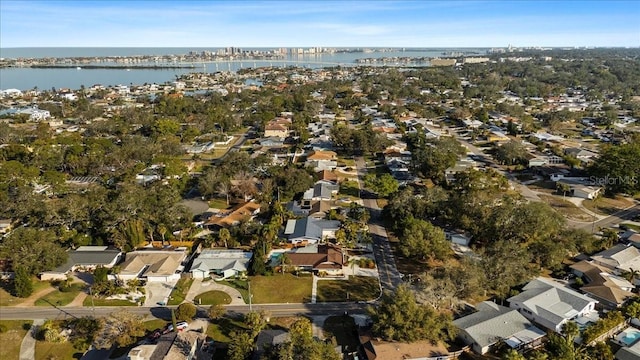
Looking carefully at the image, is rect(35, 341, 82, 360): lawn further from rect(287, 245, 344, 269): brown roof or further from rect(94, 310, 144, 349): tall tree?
rect(287, 245, 344, 269): brown roof

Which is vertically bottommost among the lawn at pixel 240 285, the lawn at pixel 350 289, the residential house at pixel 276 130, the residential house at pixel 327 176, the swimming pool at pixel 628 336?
the lawn at pixel 240 285

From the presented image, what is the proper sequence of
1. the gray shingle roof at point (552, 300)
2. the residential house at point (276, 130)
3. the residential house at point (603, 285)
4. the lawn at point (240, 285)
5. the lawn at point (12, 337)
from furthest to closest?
the residential house at point (276, 130) < the lawn at point (240, 285) < the residential house at point (603, 285) < the gray shingle roof at point (552, 300) < the lawn at point (12, 337)

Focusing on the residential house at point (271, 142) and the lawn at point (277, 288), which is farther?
the residential house at point (271, 142)

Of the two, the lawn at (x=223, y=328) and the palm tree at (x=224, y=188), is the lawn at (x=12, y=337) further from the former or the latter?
the palm tree at (x=224, y=188)

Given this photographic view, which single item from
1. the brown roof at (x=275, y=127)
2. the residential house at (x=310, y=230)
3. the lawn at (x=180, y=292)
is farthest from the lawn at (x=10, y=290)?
the brown roof at (x=275, y=127)

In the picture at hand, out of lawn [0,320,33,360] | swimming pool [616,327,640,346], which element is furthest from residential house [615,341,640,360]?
lawn [0,320,33,360]
